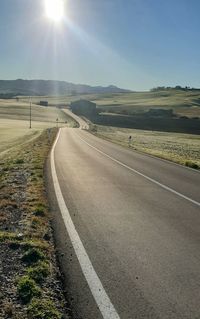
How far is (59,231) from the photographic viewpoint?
8078mm

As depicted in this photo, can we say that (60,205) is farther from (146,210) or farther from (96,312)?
(96,312)

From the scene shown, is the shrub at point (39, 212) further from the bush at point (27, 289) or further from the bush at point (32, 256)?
the bush at point (27, 289)

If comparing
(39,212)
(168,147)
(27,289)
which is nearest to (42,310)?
(27,289)

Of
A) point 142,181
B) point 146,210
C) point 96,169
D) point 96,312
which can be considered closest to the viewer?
point 96,312

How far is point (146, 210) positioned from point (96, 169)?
28.4 feet

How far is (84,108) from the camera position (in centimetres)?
15562

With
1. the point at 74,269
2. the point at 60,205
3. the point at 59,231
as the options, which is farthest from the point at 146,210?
the point at 74,269

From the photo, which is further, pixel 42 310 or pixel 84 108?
pixel 84 108

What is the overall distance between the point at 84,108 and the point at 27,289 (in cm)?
15169

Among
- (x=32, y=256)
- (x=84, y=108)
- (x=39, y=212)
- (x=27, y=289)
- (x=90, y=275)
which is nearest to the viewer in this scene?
(x=27, y=289)

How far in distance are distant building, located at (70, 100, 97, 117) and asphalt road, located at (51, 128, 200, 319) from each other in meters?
129

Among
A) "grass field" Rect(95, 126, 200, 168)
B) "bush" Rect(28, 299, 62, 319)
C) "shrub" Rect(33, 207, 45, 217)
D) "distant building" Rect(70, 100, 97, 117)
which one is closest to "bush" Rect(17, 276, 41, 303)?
"bush" Rect(28, 299, 62, 319)

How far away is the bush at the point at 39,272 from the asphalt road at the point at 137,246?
0.28 meters

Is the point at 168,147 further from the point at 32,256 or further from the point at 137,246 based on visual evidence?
the point at 32,256
